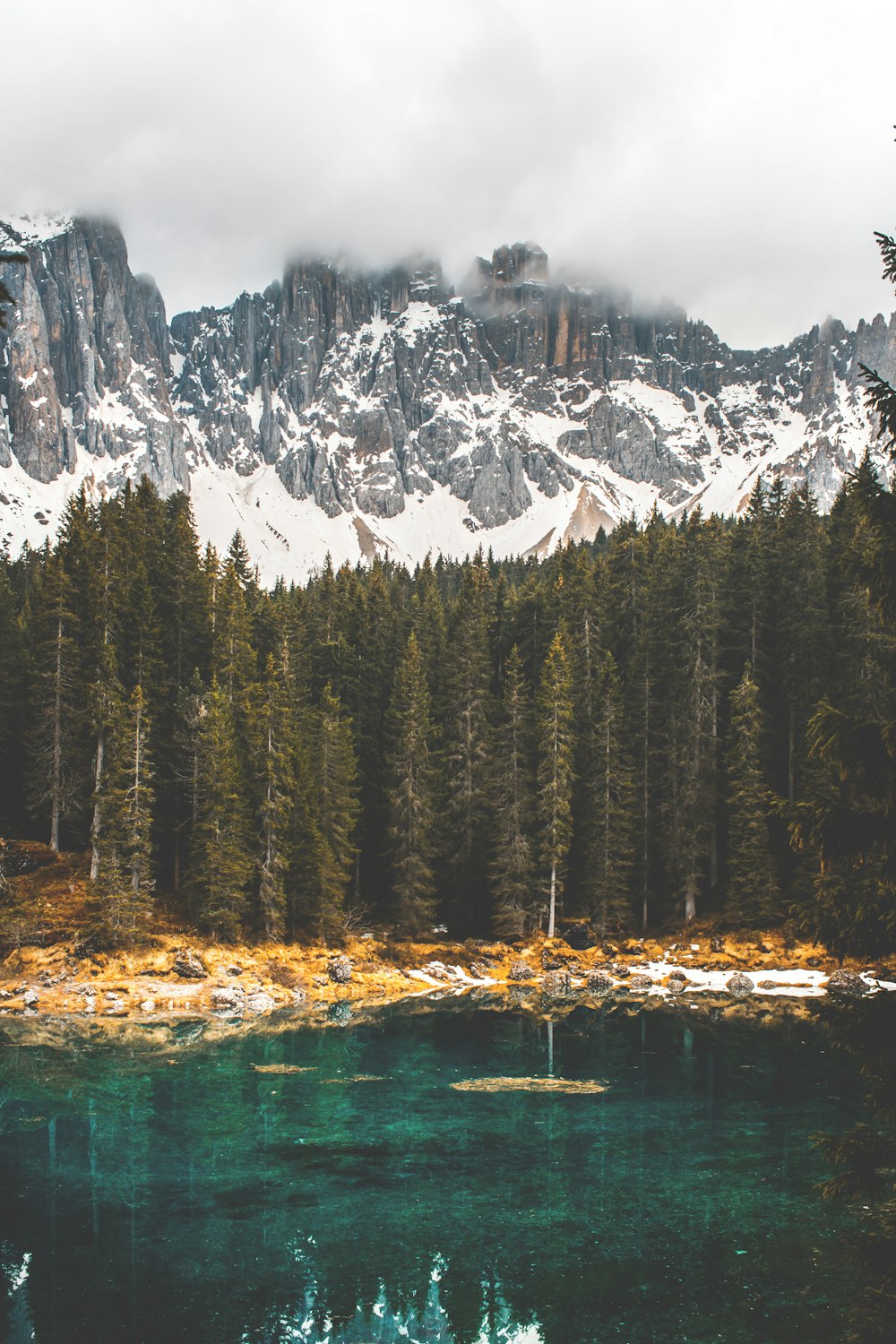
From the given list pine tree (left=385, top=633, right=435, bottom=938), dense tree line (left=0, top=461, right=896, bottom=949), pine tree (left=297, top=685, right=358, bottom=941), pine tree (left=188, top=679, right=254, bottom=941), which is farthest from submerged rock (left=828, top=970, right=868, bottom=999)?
pine tree (left=188, top=679, right=254, bottom=941)

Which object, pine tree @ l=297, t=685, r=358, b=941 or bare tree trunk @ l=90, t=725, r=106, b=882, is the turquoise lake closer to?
bare tree trunk @ l=90, t=725, r=106, b=882

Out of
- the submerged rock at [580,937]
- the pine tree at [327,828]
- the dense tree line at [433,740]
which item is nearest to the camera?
the dense tree line at [433,740]

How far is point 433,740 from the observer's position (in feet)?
193

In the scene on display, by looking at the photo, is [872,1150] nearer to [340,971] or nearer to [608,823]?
[340,971]

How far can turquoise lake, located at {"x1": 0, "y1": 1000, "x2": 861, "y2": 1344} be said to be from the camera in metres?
14.9

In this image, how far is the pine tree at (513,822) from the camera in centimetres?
5067

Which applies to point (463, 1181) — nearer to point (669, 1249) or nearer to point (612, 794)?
point (669, 1249)

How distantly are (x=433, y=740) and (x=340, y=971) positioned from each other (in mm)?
18758

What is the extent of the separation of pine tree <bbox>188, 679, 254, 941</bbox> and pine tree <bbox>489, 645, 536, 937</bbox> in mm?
14330

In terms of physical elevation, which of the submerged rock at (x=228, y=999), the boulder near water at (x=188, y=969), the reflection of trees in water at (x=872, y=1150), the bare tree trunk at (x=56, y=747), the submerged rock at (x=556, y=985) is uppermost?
the bare tree trunk at (x=56, y=747)

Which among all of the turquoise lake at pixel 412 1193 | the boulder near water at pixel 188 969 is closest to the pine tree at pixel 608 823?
the turquoise lake at pixel 412 1193

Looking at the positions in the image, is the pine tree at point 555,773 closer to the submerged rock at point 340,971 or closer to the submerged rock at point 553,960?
the submerged rock at point 553,960

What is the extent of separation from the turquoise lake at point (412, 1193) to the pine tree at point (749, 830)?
46.0 ft

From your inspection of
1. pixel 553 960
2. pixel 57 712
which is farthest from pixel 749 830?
pixel 57 712
